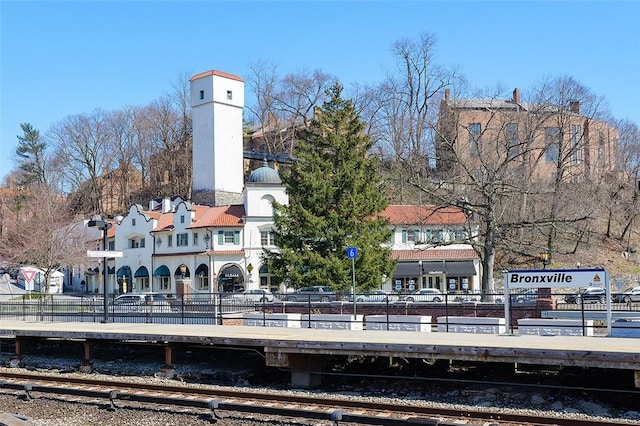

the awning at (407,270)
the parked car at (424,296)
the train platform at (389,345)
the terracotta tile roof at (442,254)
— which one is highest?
the terracotta tile roof at (442,254)

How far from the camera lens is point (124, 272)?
240ft

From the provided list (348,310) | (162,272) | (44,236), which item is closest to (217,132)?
(162,272)

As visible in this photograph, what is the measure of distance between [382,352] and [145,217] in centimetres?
5871

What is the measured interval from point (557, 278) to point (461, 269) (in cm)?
4035

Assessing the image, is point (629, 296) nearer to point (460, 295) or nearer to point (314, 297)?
point (460, 295)

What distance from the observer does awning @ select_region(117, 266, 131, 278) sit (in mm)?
72731

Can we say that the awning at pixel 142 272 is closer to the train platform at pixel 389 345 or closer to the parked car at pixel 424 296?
the parked car at pixel 424 296

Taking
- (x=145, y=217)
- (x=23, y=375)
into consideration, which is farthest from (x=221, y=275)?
(x=23, y=375)

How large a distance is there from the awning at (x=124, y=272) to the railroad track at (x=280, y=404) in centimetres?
5477

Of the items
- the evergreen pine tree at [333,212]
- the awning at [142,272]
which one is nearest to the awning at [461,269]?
the evergreen pine tree at [333,212]

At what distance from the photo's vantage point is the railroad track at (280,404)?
1275 centimetres

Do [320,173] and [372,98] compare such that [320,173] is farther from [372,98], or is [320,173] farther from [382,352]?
[372,98]

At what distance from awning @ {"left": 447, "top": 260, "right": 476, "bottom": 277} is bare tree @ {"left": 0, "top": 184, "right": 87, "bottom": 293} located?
102 feet

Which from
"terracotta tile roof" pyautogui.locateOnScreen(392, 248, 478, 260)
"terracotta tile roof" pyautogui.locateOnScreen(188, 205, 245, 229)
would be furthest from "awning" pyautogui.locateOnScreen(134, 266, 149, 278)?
"terracotta tile roof" pyautogui.locateOnScreen(392, 248, 478, 260)
